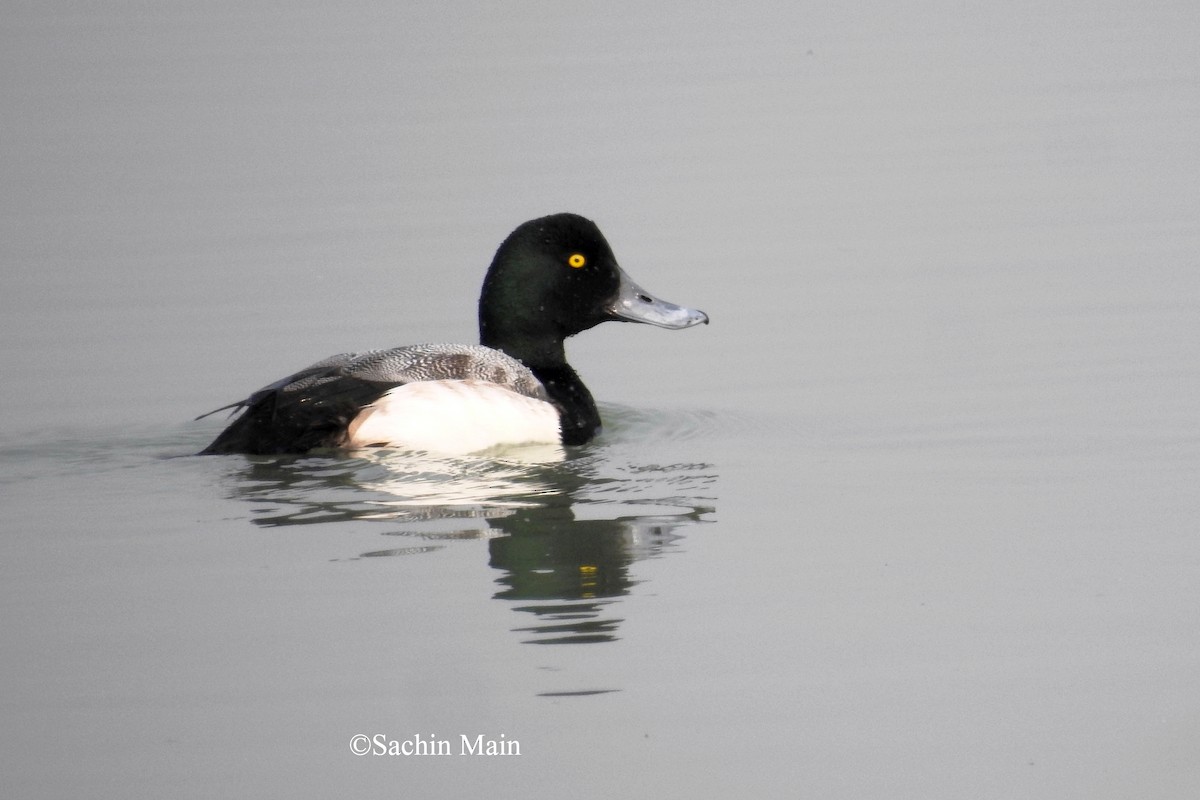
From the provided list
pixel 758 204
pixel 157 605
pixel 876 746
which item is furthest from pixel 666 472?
pixel 758 204

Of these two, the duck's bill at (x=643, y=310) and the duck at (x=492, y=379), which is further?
the duck's bill at (x=643, y=310)

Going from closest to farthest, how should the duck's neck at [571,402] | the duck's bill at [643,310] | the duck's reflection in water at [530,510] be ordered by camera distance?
the duck's reflection in water at [530,510] → the duck's neck at [571,402] → the duck's bill at [643,310]

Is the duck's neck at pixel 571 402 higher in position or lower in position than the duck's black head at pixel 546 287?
lower

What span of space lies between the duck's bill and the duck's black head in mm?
24

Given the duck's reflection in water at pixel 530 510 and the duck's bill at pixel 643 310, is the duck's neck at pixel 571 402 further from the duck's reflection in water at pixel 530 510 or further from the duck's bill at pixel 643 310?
the duck's bill at pixel 643 310

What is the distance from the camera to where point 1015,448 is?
27.2ft

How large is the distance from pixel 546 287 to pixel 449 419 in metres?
1.31

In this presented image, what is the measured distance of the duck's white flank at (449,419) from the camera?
8.32 meters

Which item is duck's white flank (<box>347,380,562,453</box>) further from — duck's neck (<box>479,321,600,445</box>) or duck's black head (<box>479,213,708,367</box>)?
duck's black head (<box>479,213,708,367</box>)

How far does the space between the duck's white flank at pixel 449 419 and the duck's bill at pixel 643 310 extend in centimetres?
121

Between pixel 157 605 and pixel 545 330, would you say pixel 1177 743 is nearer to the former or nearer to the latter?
pixel 157 605

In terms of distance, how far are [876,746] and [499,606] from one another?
1520 mm

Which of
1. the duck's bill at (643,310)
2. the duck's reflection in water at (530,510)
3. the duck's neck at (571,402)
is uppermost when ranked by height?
the duck's bill at (643,310)

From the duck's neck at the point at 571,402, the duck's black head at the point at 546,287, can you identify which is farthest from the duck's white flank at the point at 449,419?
the duck's black head at the point at 546,287
